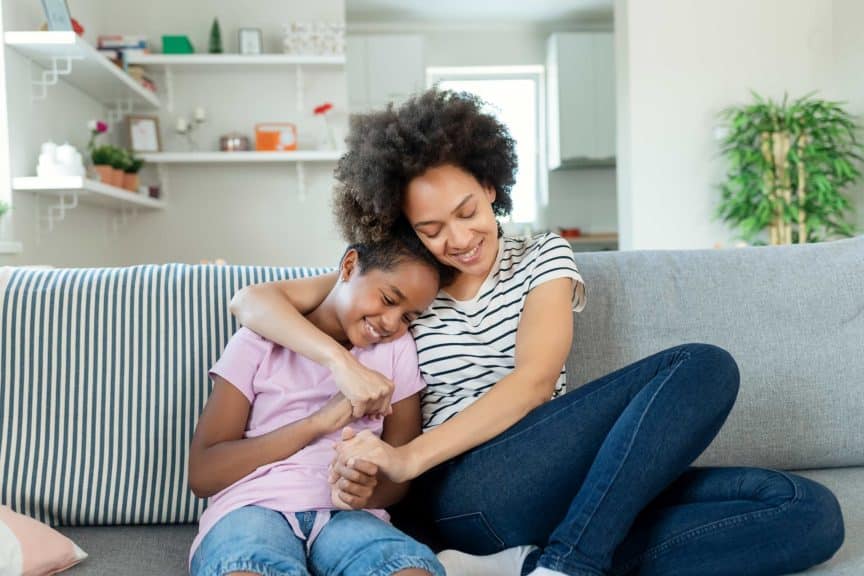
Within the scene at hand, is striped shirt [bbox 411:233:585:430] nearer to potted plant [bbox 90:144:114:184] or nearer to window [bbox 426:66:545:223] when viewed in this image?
potted plant [bbox 90:144:114:184]

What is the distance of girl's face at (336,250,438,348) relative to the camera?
1.33 m

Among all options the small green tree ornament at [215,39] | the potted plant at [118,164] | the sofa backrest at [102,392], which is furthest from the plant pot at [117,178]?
the sofa backrest at [102,392]

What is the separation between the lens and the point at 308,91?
477 cm

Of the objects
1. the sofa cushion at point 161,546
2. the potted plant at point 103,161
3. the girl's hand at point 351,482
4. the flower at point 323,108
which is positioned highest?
the flower at point 323,108

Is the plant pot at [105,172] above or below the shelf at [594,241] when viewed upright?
above

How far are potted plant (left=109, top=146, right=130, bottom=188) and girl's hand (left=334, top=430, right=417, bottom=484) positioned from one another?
2957 millimetres

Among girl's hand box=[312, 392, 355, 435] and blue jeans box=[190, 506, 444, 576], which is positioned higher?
girl's hand box=[312, 392, 355, 435]

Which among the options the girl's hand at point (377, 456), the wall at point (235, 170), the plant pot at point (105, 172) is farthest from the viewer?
the wall at point (235, 170)

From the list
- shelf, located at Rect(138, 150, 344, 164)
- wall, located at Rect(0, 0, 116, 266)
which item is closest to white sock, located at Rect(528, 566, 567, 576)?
wall, located at Rect(0, 0, 116, 266)

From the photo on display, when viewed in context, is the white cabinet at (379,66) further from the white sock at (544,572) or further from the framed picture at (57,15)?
the white sock at (544,572)

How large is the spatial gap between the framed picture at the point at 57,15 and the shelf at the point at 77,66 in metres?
0.09

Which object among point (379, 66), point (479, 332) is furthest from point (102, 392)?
point (379, 66)

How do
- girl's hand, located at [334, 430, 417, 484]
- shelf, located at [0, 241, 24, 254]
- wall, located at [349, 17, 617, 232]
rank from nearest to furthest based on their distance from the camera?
girl's hand, located at [334, 430, 417, 484], shelf, located at [0, 241, 24, 254], wall, located at [349, 17, 617, 232]

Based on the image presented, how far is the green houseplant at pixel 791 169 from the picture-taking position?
4.32 m
